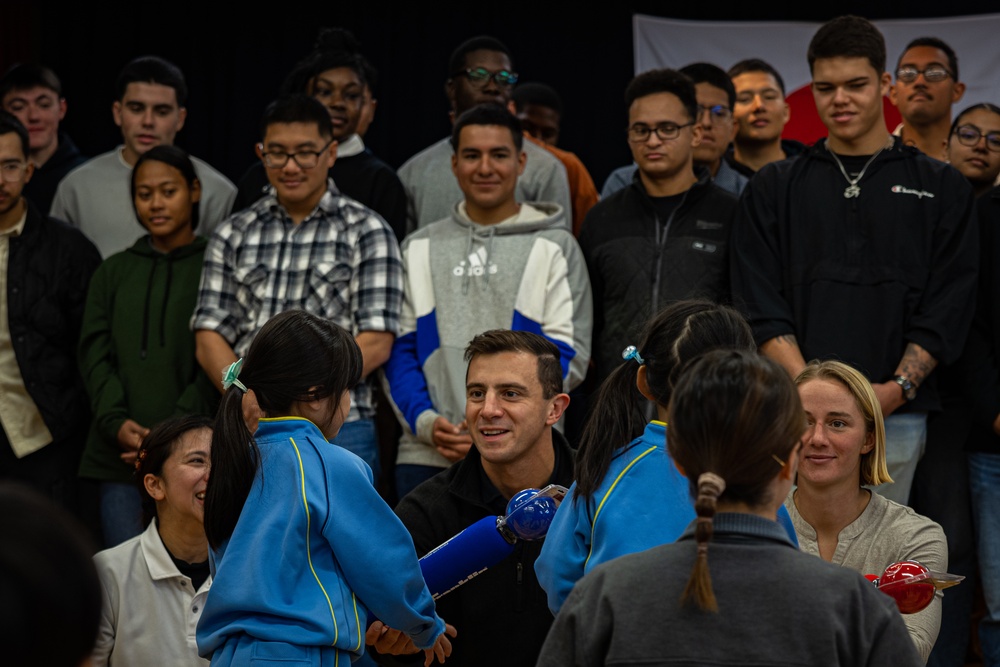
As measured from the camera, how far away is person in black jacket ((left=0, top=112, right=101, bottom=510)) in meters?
4.28

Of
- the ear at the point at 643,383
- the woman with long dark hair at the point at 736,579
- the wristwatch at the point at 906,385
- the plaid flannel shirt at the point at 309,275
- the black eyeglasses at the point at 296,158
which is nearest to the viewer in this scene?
the woman with long dark hair at the point at 736,579

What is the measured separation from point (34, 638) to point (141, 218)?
334cm

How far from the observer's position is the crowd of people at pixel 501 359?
95.5 inches

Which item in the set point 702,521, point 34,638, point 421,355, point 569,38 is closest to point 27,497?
point 34,638

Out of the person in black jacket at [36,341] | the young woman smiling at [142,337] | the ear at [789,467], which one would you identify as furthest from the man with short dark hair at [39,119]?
the ear at [789,467]

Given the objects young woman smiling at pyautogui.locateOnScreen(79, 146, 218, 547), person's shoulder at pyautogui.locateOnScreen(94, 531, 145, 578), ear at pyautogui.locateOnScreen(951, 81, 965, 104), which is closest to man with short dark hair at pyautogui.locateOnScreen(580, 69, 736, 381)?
ear at pyautogui.locateOnScreen(951, 81, 965, 104)

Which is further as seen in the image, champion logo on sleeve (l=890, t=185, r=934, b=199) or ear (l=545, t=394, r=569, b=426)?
champion logo on sleeve (l=890, t=185, r=934, b=199)

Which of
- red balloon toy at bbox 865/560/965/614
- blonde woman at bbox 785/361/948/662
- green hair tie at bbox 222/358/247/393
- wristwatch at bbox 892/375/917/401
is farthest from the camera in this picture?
wristwatch at bbox 892/375/917/401

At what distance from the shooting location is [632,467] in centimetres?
238

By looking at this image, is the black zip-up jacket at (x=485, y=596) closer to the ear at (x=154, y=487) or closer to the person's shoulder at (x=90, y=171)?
the ear at (x=154, y=487)

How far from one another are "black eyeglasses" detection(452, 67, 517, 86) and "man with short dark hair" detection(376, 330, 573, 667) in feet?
5.81

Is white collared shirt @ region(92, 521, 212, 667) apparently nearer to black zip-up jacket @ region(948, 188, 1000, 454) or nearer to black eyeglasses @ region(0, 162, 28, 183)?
black eyeglasses @ region(0, 162, 28, 183)

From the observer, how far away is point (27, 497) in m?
1.25

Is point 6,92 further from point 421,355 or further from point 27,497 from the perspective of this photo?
point 27,497
